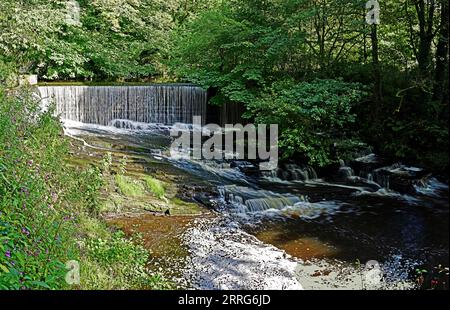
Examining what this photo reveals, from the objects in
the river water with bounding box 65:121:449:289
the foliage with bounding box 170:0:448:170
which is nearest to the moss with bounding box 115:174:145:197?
the river water with bounding box 65:121:449:289

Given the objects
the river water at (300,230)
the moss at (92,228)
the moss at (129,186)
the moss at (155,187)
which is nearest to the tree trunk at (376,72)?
the river water at (300,230)

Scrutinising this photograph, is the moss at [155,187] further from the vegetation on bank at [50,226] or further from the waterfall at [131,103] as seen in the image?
the waterfall at [131,103]

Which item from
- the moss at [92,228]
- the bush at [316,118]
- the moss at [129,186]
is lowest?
the moss at [92,228]

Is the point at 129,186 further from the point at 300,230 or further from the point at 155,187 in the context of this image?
the point at 300,230

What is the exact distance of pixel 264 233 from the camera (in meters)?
5.93

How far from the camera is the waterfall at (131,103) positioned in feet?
42.5

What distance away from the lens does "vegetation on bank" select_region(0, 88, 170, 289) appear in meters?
3.06

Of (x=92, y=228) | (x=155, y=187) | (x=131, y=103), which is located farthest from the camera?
(x=131, y=103)

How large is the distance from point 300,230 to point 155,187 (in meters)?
2.58

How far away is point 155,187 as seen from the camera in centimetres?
711

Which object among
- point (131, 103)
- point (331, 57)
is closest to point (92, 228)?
point (331, 57)

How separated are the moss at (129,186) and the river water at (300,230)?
0.81 meters
